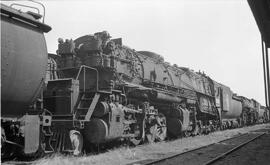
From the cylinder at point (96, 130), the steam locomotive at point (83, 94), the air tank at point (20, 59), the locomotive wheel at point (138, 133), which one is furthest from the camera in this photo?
the locomotive wheel at point (138, 133)

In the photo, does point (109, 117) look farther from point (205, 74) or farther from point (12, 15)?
point (205, 74)

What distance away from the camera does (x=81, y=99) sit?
1010cm

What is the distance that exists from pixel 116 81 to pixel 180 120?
5953 mm

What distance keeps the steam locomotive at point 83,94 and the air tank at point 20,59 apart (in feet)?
0.06

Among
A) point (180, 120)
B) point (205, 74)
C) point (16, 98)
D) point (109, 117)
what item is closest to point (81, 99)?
point (109, 117)

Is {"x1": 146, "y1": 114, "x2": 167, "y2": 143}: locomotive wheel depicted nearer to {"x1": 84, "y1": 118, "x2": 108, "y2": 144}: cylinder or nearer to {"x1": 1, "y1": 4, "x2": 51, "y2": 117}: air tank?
{"x1": 84, "y1": 118, "x2": 108, "y2": 144}: cylinder

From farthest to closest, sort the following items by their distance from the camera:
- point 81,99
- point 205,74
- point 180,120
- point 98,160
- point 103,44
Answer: point 205,74, point 180,120, point 103,44, point 81,99, point 98,160

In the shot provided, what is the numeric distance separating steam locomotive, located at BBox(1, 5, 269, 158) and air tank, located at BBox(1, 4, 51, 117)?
19mm

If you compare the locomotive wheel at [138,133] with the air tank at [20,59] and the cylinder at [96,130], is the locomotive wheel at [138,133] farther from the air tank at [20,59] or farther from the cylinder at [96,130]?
the air tank at [20,59]

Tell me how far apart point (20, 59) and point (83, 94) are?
402 cm

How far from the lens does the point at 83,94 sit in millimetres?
10250

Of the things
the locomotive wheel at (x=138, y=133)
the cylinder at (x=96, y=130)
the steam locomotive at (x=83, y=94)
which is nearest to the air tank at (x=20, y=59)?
the steam locomotive at (x=83, y=94)

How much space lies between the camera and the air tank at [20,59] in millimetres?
6082

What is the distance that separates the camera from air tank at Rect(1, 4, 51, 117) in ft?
20.0
